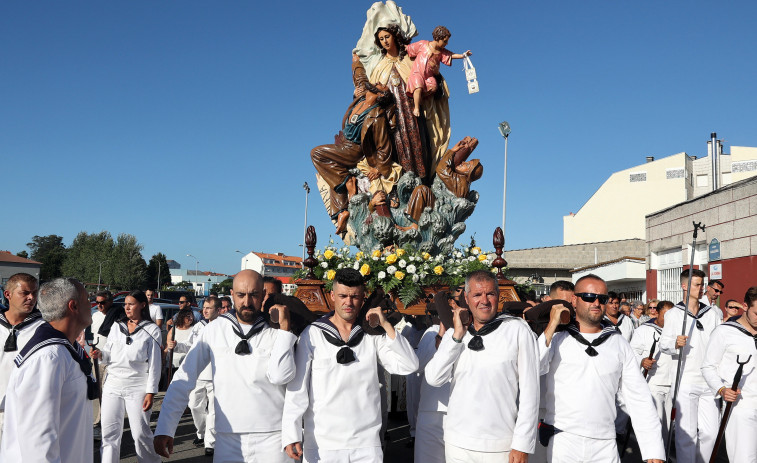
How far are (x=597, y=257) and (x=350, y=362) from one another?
33.4 meters

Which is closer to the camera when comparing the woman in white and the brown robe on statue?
the woman in white

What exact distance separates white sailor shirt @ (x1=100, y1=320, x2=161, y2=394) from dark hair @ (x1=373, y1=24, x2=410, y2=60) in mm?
8671

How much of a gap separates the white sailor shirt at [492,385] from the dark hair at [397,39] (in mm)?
10094

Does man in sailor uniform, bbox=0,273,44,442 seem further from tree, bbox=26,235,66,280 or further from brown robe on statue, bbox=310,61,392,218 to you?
tree, bbox=26,235,66,280

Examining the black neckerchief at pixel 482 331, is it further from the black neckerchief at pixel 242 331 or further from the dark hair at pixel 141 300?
the dark hair at pixel 141 300

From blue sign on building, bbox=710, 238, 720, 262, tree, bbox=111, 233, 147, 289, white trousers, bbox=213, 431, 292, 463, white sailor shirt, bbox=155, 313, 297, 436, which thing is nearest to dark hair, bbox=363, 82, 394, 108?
blue sign on building, bbox=710, 238, 720, 262

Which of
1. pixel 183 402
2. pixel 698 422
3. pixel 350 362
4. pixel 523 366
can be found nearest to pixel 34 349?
pixel 183 402

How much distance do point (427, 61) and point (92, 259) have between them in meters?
62.8

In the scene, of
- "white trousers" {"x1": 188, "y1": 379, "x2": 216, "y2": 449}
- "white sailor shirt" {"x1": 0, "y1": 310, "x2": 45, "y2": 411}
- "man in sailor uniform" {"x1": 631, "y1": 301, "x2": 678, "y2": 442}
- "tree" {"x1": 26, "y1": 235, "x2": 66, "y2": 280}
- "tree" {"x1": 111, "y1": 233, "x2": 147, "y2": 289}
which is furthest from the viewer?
"tree" {"x1": 26, "y1": 235, "x2": 66, "y2": 280}

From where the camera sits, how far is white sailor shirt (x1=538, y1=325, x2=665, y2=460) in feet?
13.6

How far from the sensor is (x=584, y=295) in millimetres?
4406

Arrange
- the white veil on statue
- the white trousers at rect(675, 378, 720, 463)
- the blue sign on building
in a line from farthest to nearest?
the blue sign on building → the white veil on statue → the white trousers at rect(675, 378, 720, 463)

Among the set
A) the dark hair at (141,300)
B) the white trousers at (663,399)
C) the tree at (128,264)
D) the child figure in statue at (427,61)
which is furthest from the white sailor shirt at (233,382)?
the tree at (128,264)

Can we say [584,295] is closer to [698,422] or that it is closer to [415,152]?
[698,422]
